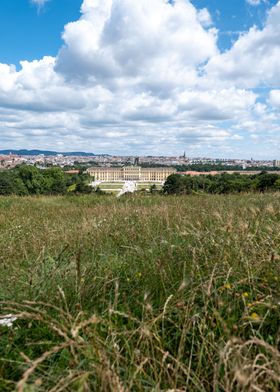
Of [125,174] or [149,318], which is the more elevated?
[149,318]

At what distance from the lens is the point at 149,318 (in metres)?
2.17

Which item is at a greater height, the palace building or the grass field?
the grass field

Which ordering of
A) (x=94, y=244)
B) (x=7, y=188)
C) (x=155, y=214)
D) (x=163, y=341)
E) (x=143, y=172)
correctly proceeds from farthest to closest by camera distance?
(x=143, y=172), (x=7, y=188), (x=155, y=214), (x=94, y=244), (x=163, y=341)

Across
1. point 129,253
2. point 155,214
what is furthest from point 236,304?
point 155,214

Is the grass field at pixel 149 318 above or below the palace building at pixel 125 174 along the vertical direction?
above

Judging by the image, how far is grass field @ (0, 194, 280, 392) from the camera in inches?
58.8

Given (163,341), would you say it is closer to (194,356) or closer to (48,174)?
(194,356)

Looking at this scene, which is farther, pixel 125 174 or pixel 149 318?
pixel 125 174

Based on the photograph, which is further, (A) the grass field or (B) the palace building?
(B) the palace building

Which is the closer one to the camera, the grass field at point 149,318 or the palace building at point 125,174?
the grass field at point 149,318

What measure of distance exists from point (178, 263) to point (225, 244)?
49cm

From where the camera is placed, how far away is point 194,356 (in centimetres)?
202

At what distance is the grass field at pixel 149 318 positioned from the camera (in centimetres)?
149

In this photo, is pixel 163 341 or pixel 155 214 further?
pixel 155 214
